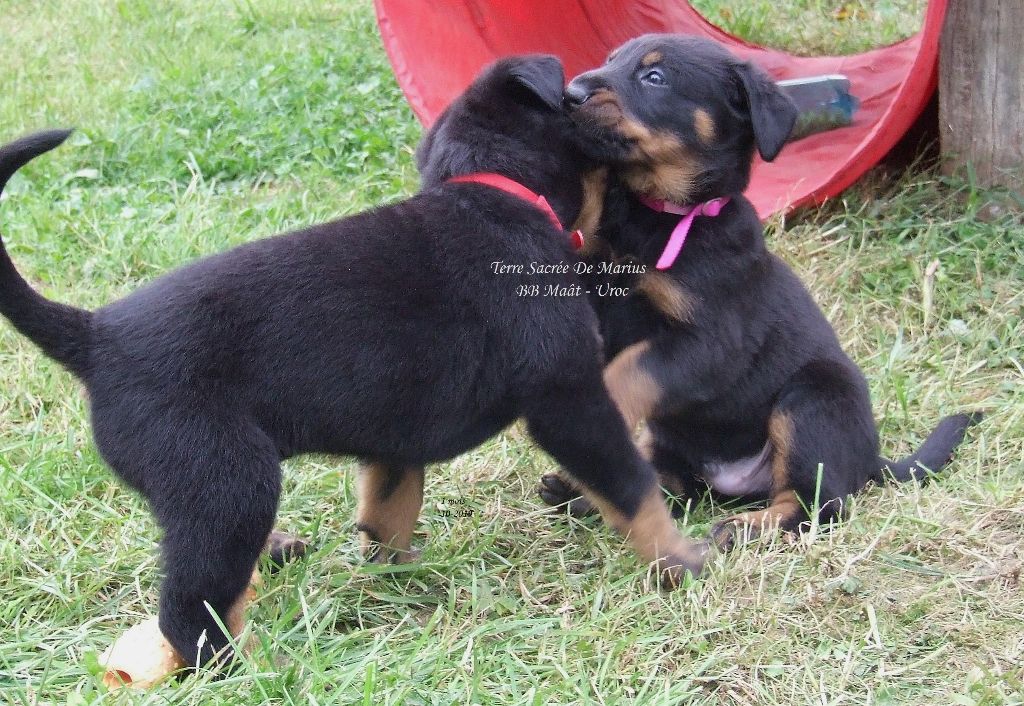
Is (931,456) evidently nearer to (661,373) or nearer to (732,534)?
(732,534)

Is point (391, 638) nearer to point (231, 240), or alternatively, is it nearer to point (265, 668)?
point (265, 668)

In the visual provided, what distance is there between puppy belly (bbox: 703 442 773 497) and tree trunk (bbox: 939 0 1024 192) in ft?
7.02

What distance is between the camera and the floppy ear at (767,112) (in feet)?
10.3

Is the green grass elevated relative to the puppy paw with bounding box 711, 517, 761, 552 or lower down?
elevated

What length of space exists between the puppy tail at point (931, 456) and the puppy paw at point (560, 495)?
96 cm

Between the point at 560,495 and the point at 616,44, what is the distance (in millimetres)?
2935

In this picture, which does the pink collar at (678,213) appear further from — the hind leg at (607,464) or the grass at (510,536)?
the grass at (510,536)

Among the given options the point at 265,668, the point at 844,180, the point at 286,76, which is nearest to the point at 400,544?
the point at 265,668

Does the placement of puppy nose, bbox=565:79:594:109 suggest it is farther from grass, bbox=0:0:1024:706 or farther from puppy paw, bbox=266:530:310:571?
puppy paw, bbox=266:530:310:571

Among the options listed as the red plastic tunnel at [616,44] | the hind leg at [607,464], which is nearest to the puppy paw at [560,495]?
the hind leg at [607,464]

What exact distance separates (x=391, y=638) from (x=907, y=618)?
4.41 ft

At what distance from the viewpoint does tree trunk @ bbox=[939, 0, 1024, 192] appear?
4.68 meters

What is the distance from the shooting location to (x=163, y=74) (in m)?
6.54

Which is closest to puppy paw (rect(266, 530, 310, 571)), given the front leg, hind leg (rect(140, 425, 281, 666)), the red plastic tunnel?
hind leg (rect(140, 425, 281, 666))
